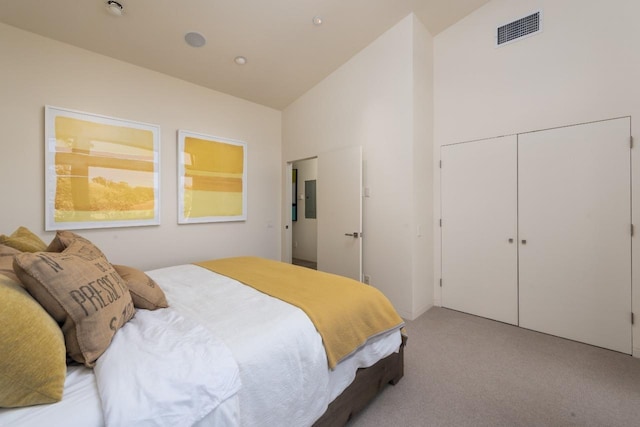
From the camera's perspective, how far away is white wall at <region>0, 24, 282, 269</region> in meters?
2.38

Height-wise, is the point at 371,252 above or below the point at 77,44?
below

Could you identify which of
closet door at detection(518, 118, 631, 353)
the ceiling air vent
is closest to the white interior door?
closet door at detection(518, 118, 631, 353)

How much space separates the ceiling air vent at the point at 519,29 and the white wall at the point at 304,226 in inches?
142

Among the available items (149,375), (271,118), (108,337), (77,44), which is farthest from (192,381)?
(271,118)

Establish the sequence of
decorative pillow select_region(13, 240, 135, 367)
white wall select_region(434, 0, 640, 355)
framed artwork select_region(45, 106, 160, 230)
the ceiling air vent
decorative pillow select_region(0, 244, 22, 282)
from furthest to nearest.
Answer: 1. the ceiling air vent
2. framed artwork select_region(45, 106, 160, 230)
3. white wall select_region(434, 0, 640, 355)
4. decorative pillow select_region(0, 244, 22, 282)
5. decorative pillow select_region(13, 240, 135, 367)

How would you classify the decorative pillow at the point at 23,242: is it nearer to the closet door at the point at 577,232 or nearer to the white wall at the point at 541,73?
the white wall at the point at 541,73

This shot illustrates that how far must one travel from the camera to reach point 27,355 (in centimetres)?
79

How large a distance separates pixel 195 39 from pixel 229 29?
0.39 m

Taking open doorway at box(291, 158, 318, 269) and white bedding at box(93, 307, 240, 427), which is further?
open doorway at box(291, 158, 318, 269)

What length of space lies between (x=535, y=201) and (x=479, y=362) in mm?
1658

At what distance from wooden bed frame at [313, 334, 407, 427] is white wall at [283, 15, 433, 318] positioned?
1.23 meters

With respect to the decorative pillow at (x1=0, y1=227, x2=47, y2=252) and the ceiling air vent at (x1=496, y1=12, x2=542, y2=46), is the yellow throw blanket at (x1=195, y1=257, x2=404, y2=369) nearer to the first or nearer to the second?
the decorative pillow at (x1=0, y1=227, x2=47, y2=252)

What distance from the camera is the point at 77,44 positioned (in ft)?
8.64

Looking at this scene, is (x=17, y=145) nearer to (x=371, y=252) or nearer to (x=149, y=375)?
(x=149, y=375)
